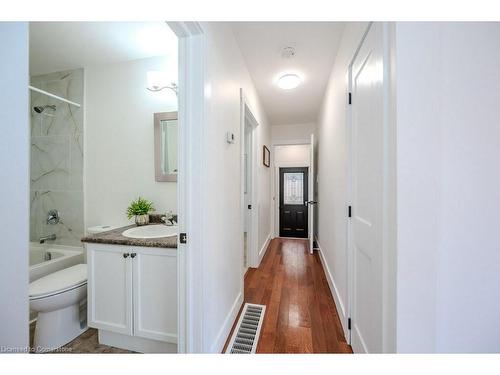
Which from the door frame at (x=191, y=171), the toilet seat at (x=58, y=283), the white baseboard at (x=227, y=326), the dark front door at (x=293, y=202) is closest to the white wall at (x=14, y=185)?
the door frame at (x=191, y=171)

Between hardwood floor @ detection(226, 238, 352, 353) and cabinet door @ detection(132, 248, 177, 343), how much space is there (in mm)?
672

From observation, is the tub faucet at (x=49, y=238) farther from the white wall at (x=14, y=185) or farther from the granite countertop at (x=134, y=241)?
the white wall at (x=14, y=185)

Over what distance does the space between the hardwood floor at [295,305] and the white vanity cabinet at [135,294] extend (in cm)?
71

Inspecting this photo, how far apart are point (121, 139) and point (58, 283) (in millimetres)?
1332

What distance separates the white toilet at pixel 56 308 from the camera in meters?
1.33

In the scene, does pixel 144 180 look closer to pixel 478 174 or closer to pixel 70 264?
pixel 70 264

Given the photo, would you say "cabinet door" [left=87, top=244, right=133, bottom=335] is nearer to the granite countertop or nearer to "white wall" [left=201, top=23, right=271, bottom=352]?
the granite countertop

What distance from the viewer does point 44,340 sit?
138cm

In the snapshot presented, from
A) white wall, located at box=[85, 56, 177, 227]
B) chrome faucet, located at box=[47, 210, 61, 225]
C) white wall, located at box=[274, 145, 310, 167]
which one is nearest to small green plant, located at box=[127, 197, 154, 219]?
white wall, located at box=[85, 56, 177, 227]

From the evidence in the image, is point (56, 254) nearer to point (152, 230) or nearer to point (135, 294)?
point (152, 230)

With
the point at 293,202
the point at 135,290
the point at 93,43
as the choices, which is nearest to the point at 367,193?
the point at 135,290

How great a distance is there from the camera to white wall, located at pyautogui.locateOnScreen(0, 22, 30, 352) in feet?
1.41
